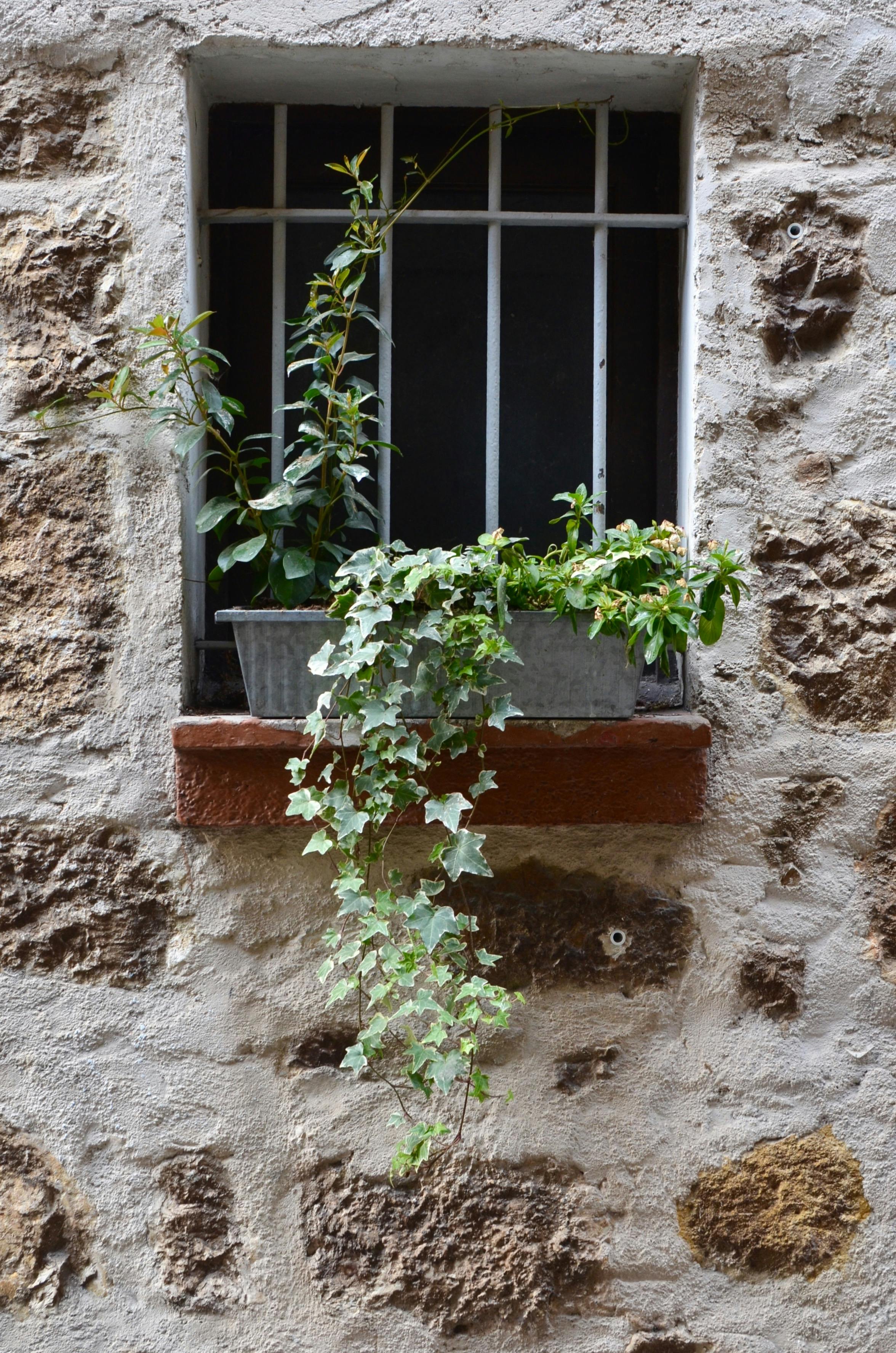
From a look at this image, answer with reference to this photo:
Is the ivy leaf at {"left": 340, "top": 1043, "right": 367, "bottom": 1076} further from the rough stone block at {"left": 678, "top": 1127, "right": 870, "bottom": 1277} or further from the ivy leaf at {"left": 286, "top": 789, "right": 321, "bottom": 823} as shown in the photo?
the rough stone block at {"left": 678, "top": 1127, "right": 870, "bottom": 1277}

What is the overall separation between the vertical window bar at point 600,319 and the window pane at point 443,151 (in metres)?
0.19

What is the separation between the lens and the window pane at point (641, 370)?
5.73 ft

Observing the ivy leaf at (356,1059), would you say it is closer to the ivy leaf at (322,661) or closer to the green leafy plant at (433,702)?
the green leafy plant at (433,702)

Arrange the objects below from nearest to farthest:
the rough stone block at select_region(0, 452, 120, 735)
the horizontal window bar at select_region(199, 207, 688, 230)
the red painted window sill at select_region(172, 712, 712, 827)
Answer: the red painted window sill at select_region(172, 712, 712, 827) < the rough stone block at select_region(0, 452, 120, 735) < the horizontal window bar at select_region(199, 207, 688, 230)

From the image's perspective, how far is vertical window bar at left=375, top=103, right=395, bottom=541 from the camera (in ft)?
5.52

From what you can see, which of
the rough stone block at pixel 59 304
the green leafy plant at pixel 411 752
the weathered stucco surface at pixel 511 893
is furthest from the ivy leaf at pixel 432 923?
the rough stone block at pixel 59 304

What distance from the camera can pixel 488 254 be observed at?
1.70 meters

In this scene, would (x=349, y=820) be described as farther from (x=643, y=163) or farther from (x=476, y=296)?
(x=643, y=163)

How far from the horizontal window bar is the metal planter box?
2.28 feet

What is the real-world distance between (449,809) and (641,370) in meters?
0.88

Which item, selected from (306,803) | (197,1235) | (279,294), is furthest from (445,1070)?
(279,294)

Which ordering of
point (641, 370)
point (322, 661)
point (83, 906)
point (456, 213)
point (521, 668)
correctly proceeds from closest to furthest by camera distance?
point (322, 661) → point (521, 668) → point (83, 906) → point (456, 213) → point (641, 370)

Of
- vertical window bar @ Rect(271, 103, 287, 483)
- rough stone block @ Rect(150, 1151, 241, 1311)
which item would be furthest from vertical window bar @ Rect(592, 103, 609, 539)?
rough stone block @ Rect(150, 1151, 241, 1311)

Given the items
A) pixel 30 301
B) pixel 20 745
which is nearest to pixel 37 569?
pixel 20 745
